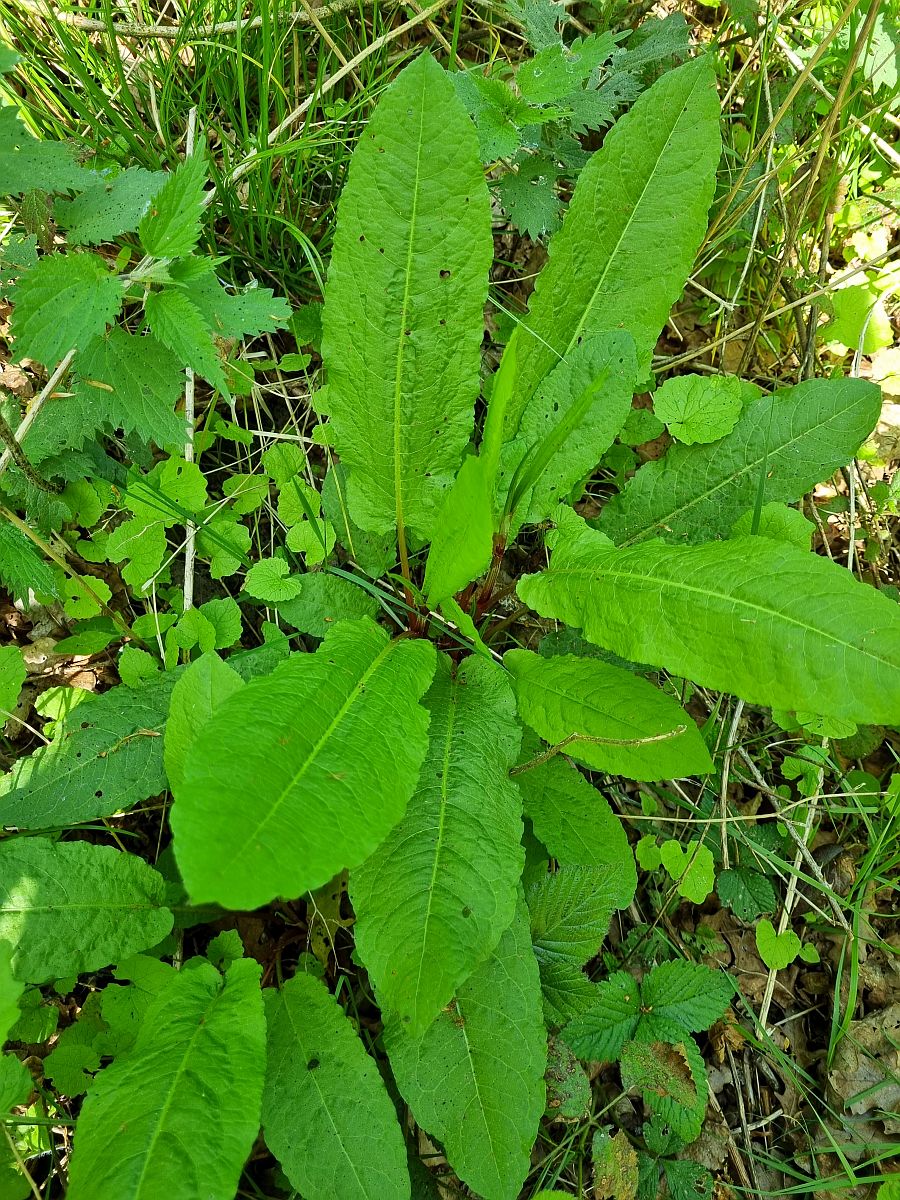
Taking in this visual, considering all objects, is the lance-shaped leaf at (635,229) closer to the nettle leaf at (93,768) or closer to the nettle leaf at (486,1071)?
the nettle leaf at (93,768)

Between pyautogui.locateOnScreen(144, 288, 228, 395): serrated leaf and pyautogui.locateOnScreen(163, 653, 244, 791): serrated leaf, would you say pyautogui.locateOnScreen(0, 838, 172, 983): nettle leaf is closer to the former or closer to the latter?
pyautogui.locateOnScreen(163, 653, 244, 791): serrated leaf

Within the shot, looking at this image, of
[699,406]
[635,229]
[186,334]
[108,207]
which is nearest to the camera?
[186,334]

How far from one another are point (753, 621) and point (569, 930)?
865mm

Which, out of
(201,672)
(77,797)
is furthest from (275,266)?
(77,797)

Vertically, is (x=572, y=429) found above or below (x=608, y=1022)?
above

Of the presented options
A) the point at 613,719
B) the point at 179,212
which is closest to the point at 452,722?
the point at 613,719

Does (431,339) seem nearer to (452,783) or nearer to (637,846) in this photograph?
(452,783)

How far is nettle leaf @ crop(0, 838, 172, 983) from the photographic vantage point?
5.25 ft

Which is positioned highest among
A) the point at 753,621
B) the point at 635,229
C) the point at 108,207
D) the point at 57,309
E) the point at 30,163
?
the point at 30,163

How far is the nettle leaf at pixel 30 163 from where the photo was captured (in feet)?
5.15

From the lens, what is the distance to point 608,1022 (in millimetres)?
1986

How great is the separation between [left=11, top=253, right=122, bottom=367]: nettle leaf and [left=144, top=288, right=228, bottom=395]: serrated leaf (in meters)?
0.10

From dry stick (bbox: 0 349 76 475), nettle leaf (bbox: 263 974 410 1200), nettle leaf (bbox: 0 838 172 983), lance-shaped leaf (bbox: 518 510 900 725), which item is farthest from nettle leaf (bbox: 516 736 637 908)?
dry stick (bbox: 0 349 76 475)

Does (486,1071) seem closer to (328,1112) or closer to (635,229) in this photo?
(328,1112)
